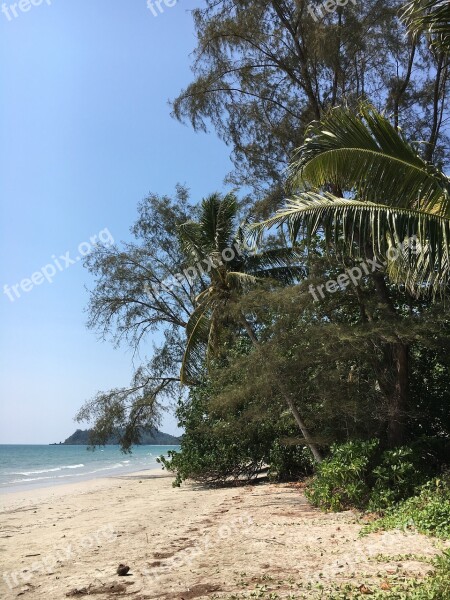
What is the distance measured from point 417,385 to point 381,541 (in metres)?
4.75

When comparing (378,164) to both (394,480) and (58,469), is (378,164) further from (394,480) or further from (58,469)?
(58,469)

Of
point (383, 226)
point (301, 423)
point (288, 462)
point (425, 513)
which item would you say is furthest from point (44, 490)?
point (383, 226)

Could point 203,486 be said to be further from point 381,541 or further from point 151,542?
point 381,541

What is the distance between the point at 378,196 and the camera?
7.53 m

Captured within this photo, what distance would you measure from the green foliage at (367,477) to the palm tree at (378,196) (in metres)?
2.87

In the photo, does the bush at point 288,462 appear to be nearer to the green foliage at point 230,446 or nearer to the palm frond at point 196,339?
the green foliage at point 230,446

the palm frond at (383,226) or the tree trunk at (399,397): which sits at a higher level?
the palm frond at (383,226)

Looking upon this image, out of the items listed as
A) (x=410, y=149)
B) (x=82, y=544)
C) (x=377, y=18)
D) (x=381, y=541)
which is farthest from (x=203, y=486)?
(x=377, y=18)

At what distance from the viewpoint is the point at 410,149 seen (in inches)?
286

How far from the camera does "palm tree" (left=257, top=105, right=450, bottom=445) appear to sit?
713 centimetres

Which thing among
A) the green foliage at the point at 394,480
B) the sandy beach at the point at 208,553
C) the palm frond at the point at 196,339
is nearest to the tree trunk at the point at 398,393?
the green foliage at the point at 394,480

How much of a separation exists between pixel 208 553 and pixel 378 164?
5256 mm

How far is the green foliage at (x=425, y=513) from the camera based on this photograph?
6773 mm

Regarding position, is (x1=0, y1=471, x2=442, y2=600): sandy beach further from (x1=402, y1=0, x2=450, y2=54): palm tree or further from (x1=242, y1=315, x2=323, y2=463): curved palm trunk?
(x1=402, y1=0, x2=450, y2=54): palm tree
